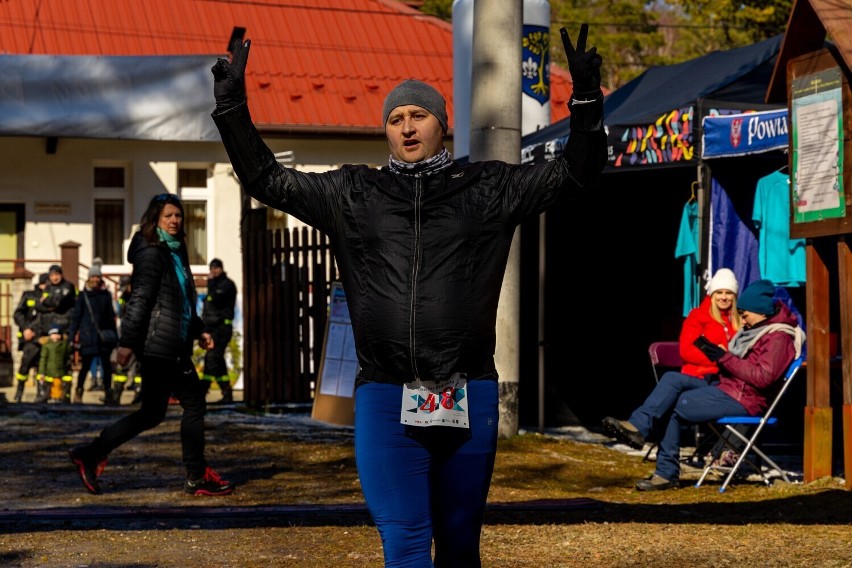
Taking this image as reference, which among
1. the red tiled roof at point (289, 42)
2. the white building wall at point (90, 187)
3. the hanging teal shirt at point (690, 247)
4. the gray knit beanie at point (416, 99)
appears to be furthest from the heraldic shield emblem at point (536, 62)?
the gray knit beanie at point (416, 99)

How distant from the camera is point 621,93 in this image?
15.4m

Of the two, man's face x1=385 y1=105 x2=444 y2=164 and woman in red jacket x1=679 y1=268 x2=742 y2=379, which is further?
woman in red jacket x1=679 y1=268 x2=742 y2=379

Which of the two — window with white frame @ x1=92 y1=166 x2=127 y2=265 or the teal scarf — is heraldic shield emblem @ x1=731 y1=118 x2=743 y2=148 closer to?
the teal scarf

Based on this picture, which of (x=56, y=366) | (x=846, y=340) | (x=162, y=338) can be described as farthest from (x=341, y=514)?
(x=56, y=366)

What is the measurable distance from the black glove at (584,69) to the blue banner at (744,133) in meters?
6.45

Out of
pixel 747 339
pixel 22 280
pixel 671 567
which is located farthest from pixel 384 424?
pixel 22 280

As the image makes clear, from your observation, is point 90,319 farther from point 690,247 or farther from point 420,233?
point 420,233

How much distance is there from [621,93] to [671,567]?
29.6 feet

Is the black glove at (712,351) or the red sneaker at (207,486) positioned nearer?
the red sneaker at (207,486)

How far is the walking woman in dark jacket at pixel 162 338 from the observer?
367 inches

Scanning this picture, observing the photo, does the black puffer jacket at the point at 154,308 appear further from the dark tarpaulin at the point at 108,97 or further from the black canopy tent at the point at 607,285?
the dark tarpaulin at the point at 108,97

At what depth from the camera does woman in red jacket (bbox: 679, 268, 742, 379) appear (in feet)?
36.2

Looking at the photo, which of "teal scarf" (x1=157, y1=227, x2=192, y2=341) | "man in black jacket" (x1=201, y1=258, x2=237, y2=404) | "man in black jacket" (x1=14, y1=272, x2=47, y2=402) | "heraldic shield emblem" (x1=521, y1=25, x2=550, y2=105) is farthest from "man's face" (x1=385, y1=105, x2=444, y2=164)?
"man in black jacket" (x1=14, y1=272, x2=47, y2=402)

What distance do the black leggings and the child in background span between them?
35.9 feet
